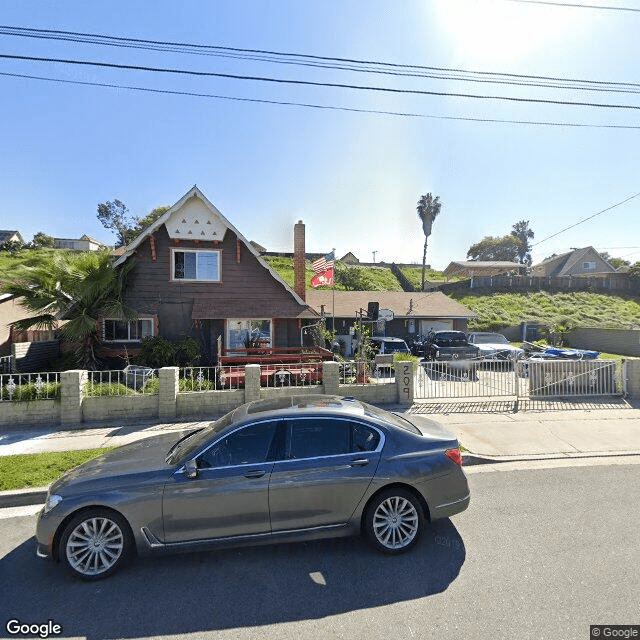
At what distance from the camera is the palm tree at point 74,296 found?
11531 mm

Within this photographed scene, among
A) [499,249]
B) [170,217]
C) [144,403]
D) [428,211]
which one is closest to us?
[144,403]

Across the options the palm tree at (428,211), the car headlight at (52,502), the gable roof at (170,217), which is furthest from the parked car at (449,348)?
the palm tree at (428,211)

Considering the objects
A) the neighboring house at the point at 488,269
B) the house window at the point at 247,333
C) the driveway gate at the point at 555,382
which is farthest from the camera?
the neighboring house at the point at 488,269

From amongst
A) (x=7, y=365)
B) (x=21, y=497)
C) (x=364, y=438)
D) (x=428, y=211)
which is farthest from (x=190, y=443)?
(x=428, y=211)

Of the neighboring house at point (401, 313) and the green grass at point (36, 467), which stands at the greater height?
the neighboring house at point (401, 313)

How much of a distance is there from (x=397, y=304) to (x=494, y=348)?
948cm

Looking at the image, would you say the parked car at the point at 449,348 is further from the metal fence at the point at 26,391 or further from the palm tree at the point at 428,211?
the palm tree at the point at 428,211

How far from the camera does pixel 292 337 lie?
15.9 metres

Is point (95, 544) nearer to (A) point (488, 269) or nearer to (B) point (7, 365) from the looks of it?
(B) point (7, 365)

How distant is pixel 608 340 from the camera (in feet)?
81.7

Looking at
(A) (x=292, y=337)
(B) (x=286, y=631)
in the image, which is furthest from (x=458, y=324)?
(B) (x=286, y=631)

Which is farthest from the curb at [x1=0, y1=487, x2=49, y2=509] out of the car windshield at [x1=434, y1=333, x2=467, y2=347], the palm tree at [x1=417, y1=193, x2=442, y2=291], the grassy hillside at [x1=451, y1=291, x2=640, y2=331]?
the palm tree at [x1=417, y1=193, x2=442, y2=291]

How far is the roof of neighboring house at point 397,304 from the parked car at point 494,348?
446 centimetres

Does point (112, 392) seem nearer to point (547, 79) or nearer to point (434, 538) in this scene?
point (434, 538)
